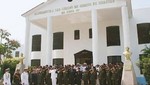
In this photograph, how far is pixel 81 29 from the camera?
878 inches

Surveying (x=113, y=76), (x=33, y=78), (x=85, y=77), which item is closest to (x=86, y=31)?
(x=33, y=78)

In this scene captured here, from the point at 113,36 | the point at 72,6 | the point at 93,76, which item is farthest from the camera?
the point at 113,36

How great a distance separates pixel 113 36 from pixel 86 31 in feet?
9.55

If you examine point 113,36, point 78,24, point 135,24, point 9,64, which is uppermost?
point 78,24

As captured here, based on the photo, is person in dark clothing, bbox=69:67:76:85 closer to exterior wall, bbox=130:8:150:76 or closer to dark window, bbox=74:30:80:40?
exterior wall, bbox=130:8:150:76

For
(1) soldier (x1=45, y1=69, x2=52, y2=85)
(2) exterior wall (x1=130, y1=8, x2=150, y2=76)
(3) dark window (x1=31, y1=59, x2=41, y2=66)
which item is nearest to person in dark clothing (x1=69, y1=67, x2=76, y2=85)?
(1) soldier (x1=45, y1=69, x2=52, y2=85)

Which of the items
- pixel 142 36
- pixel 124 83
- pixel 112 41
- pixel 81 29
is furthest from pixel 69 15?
pixel 124 83

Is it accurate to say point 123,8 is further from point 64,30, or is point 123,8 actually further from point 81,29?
point 64,30

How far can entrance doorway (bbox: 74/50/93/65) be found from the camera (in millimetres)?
21531

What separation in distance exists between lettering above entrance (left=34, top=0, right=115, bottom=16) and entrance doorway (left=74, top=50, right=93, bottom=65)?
4.88m

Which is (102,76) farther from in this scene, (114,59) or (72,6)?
(72,6)

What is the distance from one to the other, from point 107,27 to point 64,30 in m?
4.81

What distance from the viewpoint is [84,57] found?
2178cm

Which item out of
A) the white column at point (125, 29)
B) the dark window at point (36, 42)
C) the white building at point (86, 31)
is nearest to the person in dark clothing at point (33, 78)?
the white building at point (86, 31)
